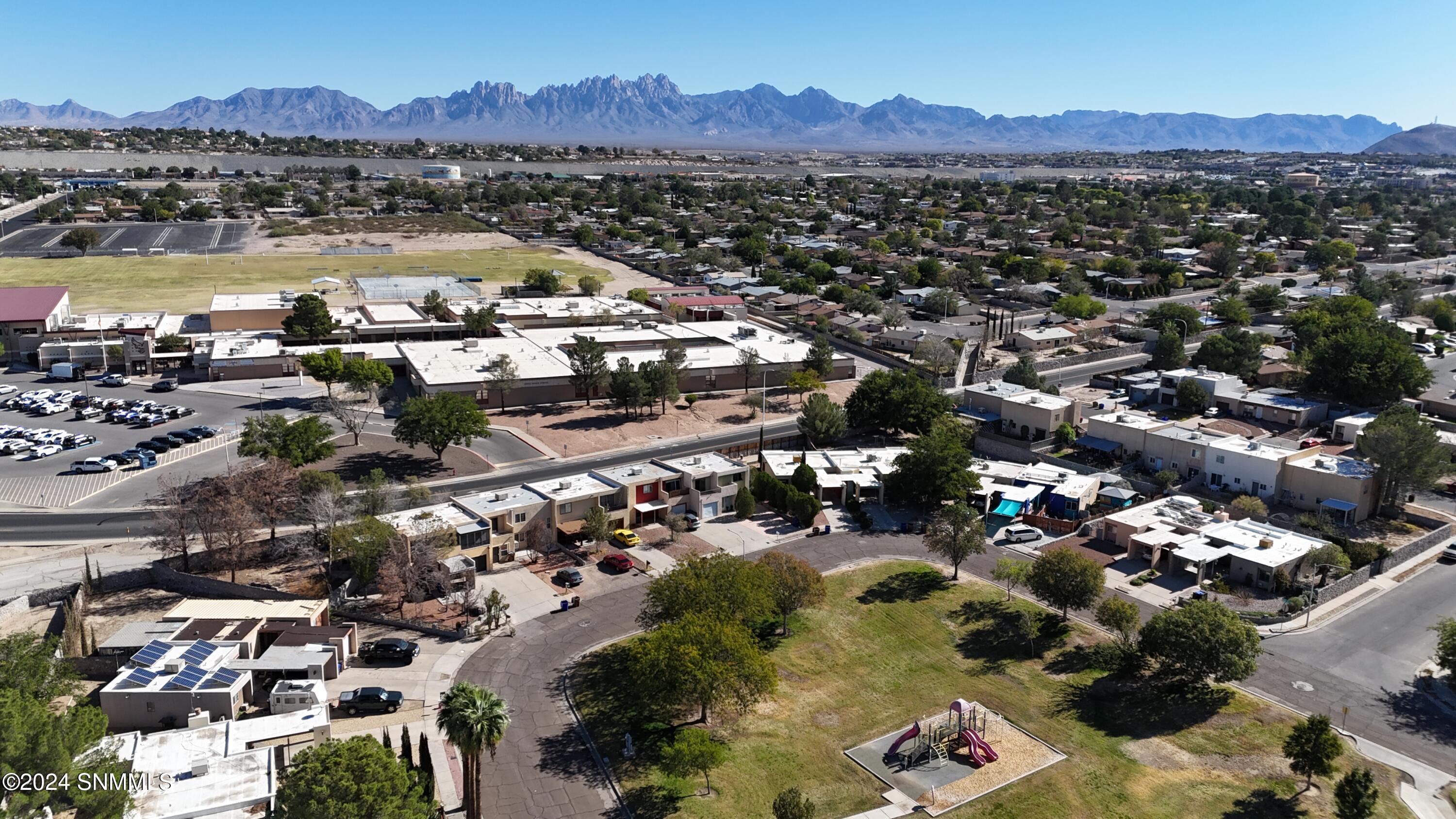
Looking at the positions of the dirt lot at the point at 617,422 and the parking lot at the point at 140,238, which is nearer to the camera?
the dirt lot at the point at 617,422

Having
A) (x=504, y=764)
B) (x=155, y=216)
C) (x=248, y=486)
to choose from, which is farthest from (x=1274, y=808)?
(x=155, y=216)

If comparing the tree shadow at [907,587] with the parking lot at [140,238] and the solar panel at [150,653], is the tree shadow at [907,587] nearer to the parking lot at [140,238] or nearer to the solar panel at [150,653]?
the solar panel at [150,653]

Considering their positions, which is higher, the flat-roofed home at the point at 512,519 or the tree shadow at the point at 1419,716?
the flat-roofed home at the point at 512,519

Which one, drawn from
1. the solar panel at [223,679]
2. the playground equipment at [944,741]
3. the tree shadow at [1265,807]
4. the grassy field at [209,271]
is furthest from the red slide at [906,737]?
the grassy field at [209,271]

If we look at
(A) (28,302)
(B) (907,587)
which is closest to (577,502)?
(B) (907,587)

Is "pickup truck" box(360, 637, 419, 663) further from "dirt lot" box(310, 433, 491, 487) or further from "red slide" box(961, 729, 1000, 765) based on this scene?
"red slide" box(961, 729, 1000, 765)

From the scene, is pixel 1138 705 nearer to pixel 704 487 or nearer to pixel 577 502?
pixel 704 487

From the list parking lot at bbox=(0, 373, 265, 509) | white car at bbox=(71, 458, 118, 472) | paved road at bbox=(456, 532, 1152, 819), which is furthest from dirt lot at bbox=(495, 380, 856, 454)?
paved road at bbox=(456, 532, 1152, 819)
